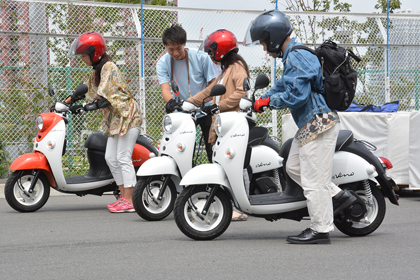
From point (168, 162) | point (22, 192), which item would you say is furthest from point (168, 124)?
point (22, 192)

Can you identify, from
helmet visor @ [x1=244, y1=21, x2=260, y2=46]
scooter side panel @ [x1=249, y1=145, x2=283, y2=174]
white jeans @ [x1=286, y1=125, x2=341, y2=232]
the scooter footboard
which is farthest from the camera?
scooter side panel @ [x1=249, y1=145, x2=283, y2=174]

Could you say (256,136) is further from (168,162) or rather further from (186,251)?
(186,251)

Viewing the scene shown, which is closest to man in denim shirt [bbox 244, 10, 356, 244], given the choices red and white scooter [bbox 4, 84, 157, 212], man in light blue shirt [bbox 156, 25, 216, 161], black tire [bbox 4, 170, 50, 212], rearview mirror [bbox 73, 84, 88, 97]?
man in light blue shirt [bbox 156, 25, 216, 161]

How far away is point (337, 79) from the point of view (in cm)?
493

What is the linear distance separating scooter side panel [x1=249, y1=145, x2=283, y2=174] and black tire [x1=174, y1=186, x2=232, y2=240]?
1245 mm

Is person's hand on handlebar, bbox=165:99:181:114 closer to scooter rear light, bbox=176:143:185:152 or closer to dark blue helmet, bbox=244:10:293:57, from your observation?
scooter rear light, bbox=176:143:185:152

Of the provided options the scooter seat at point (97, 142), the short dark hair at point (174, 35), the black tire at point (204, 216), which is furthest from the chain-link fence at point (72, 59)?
the black tire at point (204, 216)

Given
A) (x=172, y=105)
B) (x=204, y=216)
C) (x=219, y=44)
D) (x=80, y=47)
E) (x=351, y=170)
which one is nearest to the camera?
(x=204, y=216)

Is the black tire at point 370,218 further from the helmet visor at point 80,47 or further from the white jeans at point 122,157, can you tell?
the helmet visor at point 80,47

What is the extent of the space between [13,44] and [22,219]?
164 inches

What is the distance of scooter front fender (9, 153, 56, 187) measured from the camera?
6.92 meters

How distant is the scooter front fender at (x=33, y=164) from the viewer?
22.7ft

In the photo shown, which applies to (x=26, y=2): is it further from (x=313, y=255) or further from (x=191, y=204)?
(x=313, y=255)

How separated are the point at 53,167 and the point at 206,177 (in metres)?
2.58
